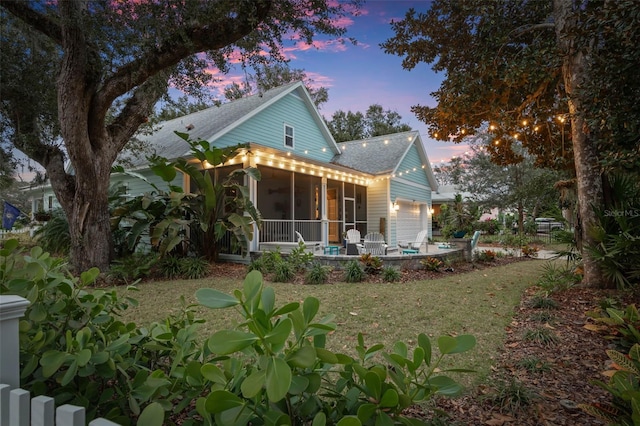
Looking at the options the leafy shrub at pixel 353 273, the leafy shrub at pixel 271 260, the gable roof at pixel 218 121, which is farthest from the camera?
the gable roof at pixel 218 121

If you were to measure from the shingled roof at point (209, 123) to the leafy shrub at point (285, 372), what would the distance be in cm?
1128

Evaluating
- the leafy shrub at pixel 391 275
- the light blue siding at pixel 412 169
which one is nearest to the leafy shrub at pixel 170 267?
the leafy shrub at pixel 391 275

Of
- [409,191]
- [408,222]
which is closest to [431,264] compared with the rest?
[409,191]

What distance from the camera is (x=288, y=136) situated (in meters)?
14.4

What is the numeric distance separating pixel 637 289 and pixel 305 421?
5.89 m

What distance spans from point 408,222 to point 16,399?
58.5ft

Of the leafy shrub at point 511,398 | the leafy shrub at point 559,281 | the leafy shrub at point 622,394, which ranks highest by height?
the leafy shrub at point 622,394

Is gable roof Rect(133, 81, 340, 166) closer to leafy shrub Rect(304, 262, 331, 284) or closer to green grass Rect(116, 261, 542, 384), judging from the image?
leafy shrub Rect(304, 262, 331, 284)

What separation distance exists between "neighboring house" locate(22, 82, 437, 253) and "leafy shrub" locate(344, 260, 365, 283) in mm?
3579

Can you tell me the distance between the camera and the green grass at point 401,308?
3.87 meters

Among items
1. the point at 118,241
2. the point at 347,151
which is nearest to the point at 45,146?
the point at 118,241

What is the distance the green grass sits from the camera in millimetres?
3865

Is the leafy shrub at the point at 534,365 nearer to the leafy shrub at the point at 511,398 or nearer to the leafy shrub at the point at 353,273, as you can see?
the leafy shrub at the point at 511,398

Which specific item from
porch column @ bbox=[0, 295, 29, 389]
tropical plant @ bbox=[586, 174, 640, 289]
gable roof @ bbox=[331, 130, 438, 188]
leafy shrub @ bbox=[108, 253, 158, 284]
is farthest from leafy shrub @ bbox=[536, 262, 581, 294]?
gable roof @ bbox=[331, 130, 438, 188]
